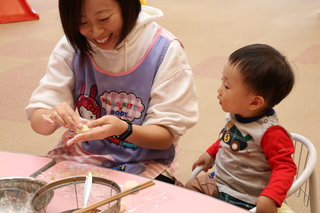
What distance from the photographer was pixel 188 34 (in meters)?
4.71

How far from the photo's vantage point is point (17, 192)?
0.92 meters

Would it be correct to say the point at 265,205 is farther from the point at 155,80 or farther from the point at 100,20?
the point at 100,20

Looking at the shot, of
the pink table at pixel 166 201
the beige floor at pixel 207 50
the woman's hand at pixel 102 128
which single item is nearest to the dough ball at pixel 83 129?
the woman's hand at pixel 102 128

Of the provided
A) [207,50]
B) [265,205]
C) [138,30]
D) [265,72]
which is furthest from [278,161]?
[207,50]

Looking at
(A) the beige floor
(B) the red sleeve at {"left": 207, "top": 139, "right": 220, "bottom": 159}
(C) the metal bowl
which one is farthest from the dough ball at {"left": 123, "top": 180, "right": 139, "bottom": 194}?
(A) the beige floor

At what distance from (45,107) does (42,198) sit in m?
0.55

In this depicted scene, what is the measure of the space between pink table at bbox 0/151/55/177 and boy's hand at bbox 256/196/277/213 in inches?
20.4

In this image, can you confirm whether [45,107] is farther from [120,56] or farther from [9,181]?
[9,181]

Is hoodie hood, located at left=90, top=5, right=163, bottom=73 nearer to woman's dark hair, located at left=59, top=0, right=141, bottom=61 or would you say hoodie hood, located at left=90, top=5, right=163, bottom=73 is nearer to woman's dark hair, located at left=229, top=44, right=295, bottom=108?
woman's dark hair, located at left=59, top=0, right=141, bottom=61

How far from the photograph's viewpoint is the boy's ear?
4.02 ft

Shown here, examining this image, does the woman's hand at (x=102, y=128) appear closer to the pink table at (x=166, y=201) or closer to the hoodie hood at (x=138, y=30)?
the pink table at (x=166, y=201)

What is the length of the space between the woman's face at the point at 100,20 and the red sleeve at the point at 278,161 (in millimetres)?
529

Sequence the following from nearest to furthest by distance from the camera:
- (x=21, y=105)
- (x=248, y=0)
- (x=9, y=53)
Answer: (x=21, y=105) < (x=9, y=53) < (x=248, y=0)

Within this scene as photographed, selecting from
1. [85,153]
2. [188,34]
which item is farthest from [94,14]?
[188,34]
